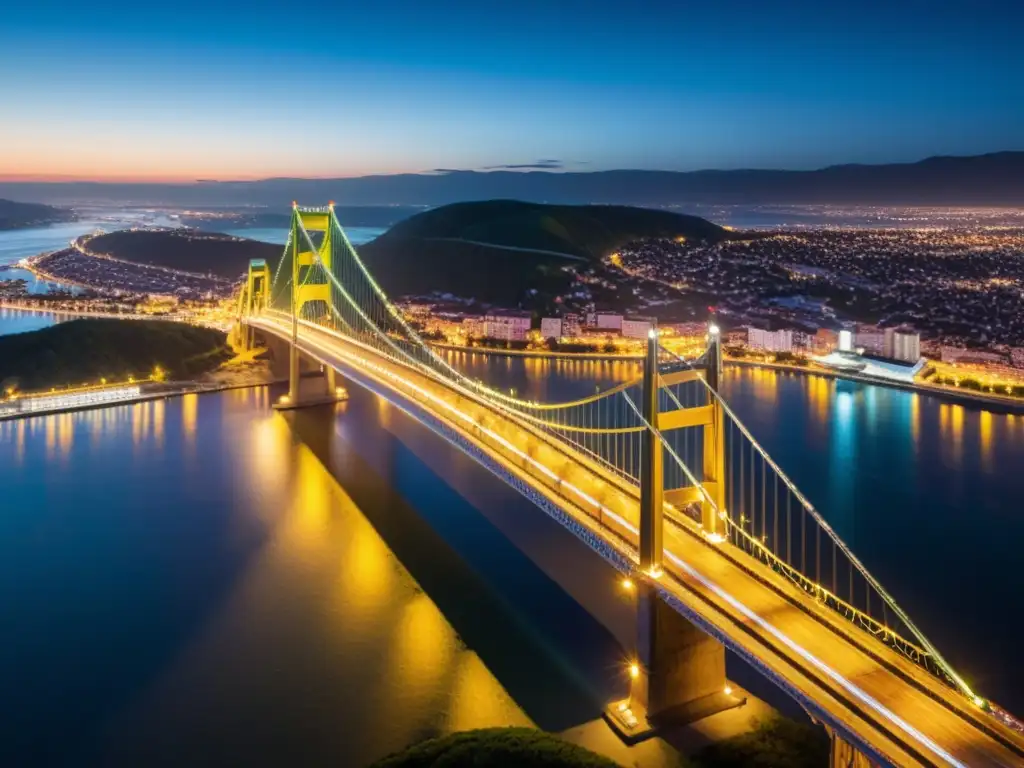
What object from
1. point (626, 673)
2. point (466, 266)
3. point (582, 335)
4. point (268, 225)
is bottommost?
Answer: point (626, 673)

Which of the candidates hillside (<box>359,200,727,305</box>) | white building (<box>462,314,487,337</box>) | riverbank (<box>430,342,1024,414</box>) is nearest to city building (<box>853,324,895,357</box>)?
riverbank (<box>430,342,1024,414</box>)

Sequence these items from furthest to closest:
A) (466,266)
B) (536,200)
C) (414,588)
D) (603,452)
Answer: (536,200)
(466,266)
(603,452)
(414,588)

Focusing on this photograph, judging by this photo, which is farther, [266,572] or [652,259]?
[652,259]

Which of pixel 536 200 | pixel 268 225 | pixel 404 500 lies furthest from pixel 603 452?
pixel 268 225

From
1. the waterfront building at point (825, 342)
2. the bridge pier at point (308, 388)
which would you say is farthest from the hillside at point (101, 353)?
the waterfront building at point (825, 342)

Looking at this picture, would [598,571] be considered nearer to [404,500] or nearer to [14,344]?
[404,500]

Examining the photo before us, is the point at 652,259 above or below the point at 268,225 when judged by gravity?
below

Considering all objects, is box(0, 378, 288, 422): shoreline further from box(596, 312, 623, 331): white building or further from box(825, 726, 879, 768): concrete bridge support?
box(825, 726, 879, 768): concrete bridge support
